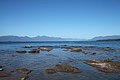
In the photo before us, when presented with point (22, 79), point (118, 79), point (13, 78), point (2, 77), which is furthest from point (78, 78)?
point (2, 77)

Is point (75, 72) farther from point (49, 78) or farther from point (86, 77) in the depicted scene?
point (49, 78)

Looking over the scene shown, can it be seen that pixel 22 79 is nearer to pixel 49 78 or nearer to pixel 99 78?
pixel 49 78

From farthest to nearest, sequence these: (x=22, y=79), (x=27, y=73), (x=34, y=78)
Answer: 1. (x=27, y=73)
2. (x=34, y=78)
3. (x=22, y=79)

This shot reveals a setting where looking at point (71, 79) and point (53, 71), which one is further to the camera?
point (53, 71)

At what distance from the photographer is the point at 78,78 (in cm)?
1998

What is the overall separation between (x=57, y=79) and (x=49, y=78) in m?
1.05

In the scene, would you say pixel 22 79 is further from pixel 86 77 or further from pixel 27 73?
pixel 86 77

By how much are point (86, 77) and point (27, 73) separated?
814cm

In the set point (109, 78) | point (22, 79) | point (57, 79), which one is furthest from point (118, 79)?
point (22, 79)

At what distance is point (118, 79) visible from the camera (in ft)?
63.1

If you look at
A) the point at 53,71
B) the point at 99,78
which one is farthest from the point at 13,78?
the point at 99,78

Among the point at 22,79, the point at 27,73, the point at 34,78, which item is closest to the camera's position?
the point at 22,79

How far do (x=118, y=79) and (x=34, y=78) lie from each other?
10.2 m

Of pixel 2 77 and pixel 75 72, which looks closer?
pixel 2 77
